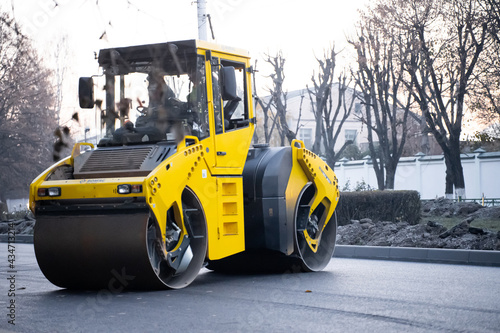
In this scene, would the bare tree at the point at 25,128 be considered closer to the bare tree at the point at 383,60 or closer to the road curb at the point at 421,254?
the bare tree at the point at 383,60

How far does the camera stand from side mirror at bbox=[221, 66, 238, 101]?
962cm

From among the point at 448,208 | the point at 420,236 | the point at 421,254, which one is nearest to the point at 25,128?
the point at 448,208

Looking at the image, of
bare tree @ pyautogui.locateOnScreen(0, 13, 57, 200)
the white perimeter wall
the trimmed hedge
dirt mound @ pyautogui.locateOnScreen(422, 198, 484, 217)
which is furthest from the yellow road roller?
bare tree @ pyautogui.locateOnScreen(0, 13, 57, 200)

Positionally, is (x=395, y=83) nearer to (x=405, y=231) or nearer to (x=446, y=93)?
(x=446, y=93)

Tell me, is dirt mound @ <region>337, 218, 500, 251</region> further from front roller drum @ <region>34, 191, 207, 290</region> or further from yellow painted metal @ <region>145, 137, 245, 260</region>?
front roller drum @ <region>34, 191, 207, 290</region>

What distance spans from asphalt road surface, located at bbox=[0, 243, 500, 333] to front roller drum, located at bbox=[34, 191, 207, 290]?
182 mm

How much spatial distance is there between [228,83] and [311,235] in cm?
293

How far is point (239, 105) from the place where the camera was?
34.0ft

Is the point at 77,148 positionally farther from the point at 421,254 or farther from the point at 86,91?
the point at 421,254

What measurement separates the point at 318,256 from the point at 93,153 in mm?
3926

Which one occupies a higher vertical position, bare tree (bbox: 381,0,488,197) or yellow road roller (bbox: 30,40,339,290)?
bare tree (bbox: 381,0,488,197)

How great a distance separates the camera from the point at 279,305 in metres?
7.75

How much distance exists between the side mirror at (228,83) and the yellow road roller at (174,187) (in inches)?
0.5

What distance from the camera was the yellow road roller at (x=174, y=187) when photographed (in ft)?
27.8
